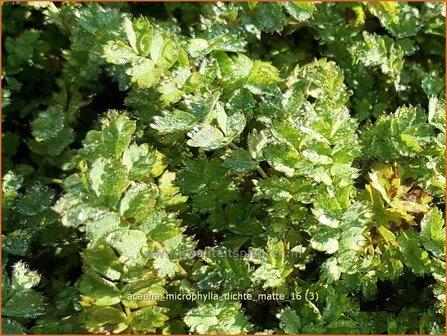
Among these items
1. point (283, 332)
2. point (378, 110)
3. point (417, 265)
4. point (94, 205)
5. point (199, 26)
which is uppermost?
point (199, 26)

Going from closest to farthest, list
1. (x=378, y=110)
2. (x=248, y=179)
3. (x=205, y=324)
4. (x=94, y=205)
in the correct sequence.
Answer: (x=94, y=205), (x=205, y=324), (x=248, y=179), (x=378, y=110)

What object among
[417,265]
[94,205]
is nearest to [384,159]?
[417,265]

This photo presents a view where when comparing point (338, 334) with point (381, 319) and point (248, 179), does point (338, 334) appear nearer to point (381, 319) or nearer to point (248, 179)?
point (381, 319)

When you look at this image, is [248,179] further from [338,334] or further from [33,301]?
[33,301]

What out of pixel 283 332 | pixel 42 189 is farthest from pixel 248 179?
pixel 42 189

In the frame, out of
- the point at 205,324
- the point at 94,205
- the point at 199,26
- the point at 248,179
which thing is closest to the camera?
the point at 94,205

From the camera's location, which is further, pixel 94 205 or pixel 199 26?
pixel 199 26

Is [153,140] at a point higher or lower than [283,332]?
higher
